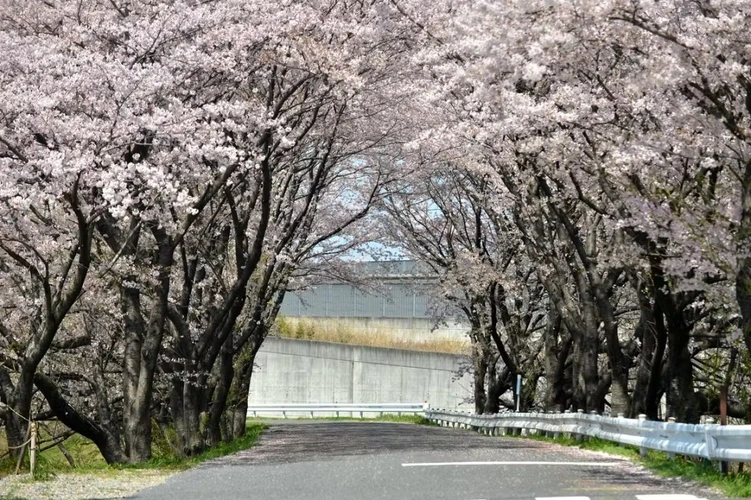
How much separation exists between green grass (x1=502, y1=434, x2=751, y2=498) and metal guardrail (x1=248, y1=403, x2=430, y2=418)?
2656 cm

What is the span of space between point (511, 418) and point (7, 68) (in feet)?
52.3

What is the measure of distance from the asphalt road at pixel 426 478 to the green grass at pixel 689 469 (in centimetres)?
23

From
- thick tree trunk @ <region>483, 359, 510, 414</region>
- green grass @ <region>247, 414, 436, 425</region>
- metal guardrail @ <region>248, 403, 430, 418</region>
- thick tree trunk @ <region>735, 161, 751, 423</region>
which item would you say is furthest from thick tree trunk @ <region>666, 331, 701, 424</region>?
metal guardrail @ <region>248, 403, 430, 418</region>

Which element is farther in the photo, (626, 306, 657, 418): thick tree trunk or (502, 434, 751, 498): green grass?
(626, 306, 657, 418): thick tree trunk

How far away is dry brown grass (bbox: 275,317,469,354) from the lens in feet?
152

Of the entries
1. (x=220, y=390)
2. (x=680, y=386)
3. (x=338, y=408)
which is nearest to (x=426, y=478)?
(x=680, y=386)

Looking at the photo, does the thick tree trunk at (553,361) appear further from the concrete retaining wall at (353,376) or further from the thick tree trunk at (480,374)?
the concrete retaining wall at (353,376)

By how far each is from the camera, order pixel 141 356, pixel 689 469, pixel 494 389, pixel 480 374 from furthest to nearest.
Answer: pixel 494 389 → pixel 480 374 → pixel 141 356 → pixel 689 469

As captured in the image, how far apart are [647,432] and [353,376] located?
34993mm

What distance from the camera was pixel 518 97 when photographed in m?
14.9

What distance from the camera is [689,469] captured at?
1227 centimetres

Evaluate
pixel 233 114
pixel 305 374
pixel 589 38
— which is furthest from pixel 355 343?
pixel 589 38

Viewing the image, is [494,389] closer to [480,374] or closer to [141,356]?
[480,374]

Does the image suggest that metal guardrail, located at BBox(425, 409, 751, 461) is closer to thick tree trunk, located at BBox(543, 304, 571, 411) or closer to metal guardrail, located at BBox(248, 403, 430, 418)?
thick tree trunk, located at BBox(543, 304, 571, 411)
